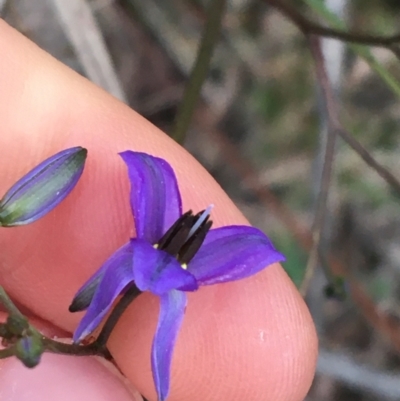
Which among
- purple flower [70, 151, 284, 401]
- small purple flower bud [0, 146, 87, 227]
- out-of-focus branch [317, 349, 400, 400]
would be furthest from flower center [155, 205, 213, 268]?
out-of-focus branch [317, 349, 400, 400]

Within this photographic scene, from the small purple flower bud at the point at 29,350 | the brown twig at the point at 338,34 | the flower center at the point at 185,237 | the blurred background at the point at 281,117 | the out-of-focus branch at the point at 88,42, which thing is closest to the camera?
the small purple flower bud at the point at 29,350

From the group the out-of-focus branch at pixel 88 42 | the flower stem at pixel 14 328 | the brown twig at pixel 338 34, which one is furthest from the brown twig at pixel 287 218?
the flower stem at pixel 14 328

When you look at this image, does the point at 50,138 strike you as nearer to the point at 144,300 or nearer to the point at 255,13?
the point at 144,300

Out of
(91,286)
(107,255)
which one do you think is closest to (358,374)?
(107,255)

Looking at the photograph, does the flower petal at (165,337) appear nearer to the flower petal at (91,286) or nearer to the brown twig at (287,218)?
the flower petal at (91,286)

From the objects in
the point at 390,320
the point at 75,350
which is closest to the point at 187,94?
the point at 75,350

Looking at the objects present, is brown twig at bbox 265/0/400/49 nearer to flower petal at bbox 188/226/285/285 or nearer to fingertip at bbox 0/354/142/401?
flower petal at bbox 188/226/285/285
